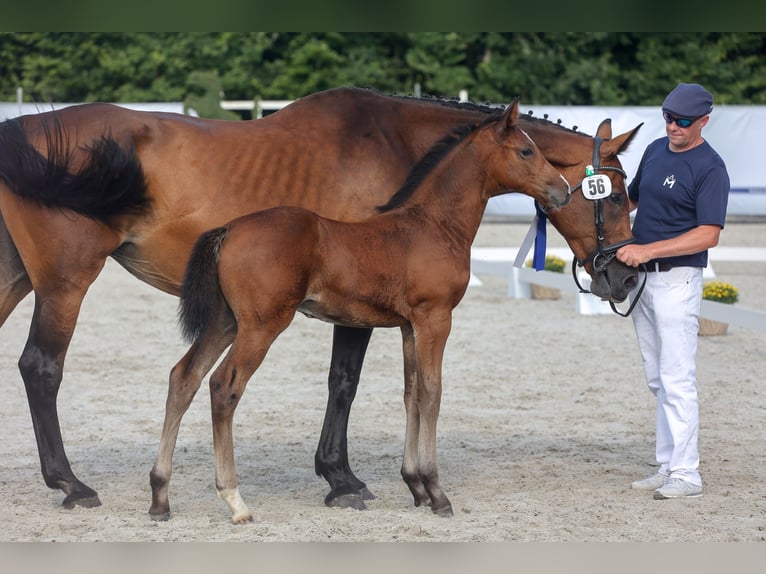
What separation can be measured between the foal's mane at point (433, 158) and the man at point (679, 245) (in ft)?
2.83

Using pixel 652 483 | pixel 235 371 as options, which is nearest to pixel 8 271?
pixel 235 371

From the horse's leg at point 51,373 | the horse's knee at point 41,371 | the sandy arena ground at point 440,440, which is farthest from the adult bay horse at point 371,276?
the horse's knee at point 41,371

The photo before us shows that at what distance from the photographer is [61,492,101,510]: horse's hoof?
476cm

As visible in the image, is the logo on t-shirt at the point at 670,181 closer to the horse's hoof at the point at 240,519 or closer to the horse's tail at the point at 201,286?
the horse's tail at the point at 201,286

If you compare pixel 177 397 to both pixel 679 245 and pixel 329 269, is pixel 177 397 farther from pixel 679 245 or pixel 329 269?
pixel 679 245

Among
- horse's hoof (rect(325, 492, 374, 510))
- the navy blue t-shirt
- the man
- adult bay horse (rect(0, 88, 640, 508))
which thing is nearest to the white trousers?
the man

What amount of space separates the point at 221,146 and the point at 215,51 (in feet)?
69.8

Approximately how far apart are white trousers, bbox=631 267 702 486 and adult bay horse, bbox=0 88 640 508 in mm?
236

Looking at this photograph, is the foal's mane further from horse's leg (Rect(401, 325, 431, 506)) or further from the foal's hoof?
the foal's hoof

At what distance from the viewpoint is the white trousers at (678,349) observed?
4.98 m

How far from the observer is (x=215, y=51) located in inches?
1000

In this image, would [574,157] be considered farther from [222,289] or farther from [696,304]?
[222,289]

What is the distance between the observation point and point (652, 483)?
5.19 m
